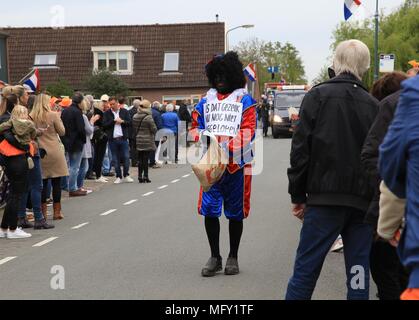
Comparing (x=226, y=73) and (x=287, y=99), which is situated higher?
(x=226, y=73)

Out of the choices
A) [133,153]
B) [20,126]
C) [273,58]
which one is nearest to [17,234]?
[20,126]

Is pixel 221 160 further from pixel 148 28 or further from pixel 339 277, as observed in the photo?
pixel 148 28

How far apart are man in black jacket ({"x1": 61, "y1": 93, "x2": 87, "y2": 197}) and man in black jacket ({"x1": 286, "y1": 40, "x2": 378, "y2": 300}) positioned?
30.9 feet

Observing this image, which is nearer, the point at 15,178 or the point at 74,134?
the point at 15,178

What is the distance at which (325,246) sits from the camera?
464cm

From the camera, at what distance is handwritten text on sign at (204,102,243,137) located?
703 centimetres

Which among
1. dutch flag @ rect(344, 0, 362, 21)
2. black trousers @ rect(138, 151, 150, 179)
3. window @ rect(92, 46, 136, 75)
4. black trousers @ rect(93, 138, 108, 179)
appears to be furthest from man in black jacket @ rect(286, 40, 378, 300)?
window @ rect(92, 46, 136, 75)

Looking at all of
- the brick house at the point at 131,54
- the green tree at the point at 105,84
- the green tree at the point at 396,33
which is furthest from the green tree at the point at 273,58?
the green tree at the point at 105,84

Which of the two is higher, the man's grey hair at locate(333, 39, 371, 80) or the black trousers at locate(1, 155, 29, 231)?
the man's grey hair at locate(333, 39, 371, 80)

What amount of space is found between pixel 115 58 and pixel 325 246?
49.0 meters

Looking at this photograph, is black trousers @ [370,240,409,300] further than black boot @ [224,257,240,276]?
No

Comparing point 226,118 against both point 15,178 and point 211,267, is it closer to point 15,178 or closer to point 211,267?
point 211,267

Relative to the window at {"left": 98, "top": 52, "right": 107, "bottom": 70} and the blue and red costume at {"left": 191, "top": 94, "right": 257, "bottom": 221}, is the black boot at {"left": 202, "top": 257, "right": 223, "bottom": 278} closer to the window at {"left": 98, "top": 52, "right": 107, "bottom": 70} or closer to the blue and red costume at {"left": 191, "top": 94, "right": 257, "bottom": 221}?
the blue and red costume at {"left": 191, "top": 94, "right": 257, "bottom": 221}

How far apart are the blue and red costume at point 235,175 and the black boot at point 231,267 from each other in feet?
1.46
